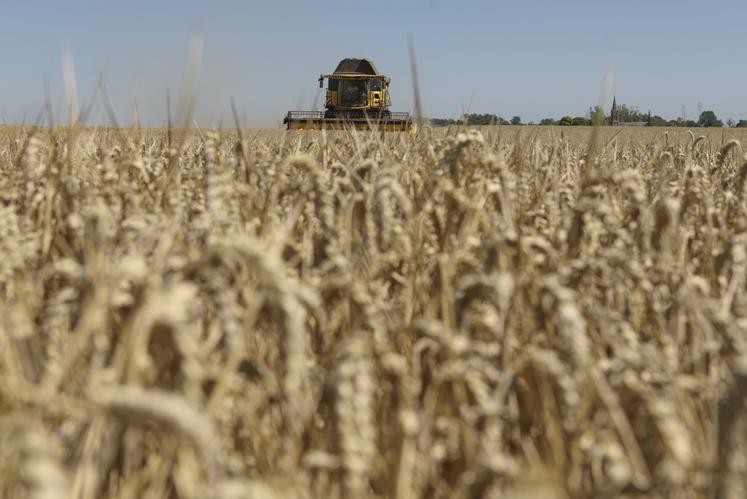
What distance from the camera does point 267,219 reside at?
1564 millimetres

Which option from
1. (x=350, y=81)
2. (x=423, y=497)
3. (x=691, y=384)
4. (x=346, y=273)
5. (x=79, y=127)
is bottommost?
(x=423, y=497)

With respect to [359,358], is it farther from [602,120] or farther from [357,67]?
[357,67]

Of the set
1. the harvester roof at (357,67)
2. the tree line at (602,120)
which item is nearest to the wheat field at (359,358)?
the tree line at (602,120)

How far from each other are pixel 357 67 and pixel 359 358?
23.1 m

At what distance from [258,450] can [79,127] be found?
1.14m

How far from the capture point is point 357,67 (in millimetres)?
23266

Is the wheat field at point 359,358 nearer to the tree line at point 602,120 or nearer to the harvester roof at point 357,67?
the tree line at point 602,120

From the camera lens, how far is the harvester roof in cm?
2311

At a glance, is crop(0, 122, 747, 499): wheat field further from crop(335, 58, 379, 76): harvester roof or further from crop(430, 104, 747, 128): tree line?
crop(335, 58, 379, 76): harvester roof

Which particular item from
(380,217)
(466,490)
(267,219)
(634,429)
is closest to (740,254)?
(634,429)

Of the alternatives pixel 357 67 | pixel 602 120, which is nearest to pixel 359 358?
pixel 602 120

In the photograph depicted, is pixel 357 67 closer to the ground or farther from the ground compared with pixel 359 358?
farther from the ground

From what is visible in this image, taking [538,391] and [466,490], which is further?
[538,391]

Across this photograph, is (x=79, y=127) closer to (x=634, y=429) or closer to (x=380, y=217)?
(x=380, y=217)
